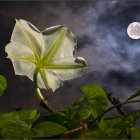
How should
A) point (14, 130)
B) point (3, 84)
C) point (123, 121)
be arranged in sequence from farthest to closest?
point (3, 84)
point (123, 121)
point (14, 130)

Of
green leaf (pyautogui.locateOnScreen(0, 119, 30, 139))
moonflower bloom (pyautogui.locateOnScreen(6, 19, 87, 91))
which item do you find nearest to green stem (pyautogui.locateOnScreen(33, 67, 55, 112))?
moonflower bloom (pyautogui.locateOnScreen(6, 19, 87, 91))

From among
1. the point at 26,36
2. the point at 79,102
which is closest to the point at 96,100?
the point at 79,102

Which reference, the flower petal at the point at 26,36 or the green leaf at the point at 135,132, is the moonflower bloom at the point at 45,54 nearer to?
the flower petal at the point at 26,36

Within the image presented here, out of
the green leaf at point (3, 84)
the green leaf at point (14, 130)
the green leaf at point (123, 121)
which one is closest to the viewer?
the green leaf at point (14, 130)

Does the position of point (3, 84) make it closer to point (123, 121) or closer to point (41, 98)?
point (41, 98)

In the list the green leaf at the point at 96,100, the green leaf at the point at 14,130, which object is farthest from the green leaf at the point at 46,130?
the green leaf at the point at 96,100
